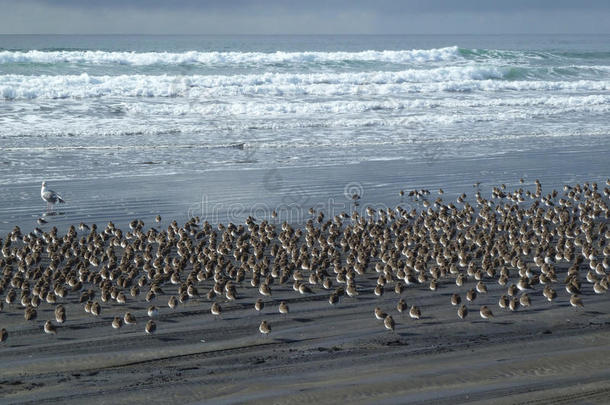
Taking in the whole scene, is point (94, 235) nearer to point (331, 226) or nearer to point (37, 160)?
point (331, 226)

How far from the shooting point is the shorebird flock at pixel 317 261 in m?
11.3

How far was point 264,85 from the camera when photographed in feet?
154

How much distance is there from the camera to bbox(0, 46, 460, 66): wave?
56375mm

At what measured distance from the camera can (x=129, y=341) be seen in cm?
978

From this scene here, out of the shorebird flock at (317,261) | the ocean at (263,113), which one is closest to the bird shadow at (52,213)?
the shorebird flock at (317,261)

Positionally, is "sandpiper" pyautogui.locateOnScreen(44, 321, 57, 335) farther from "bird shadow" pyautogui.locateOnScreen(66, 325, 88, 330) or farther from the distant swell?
the distant swell

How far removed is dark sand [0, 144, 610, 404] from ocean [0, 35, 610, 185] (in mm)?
11301

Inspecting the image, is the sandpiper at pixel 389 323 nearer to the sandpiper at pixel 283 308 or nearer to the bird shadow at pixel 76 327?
the sandpiper at pixel 283 308

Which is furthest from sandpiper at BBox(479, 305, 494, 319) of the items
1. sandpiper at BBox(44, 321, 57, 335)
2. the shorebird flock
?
sandpiper at BBox(44, 321, 57, 335)

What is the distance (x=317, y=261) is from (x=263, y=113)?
2361 cm

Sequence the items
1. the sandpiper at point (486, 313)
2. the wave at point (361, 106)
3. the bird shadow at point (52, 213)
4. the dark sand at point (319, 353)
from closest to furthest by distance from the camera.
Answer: the dark sand at point (319, 353) < the sandpiper at point (486, 313) < the bird shadow at point (52, 213) < the wave at point (361, 106)

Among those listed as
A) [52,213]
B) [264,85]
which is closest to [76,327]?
[52,213]

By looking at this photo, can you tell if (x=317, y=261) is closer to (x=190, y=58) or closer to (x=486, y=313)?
(x=486, y=313)

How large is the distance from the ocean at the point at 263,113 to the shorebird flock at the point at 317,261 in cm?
702
